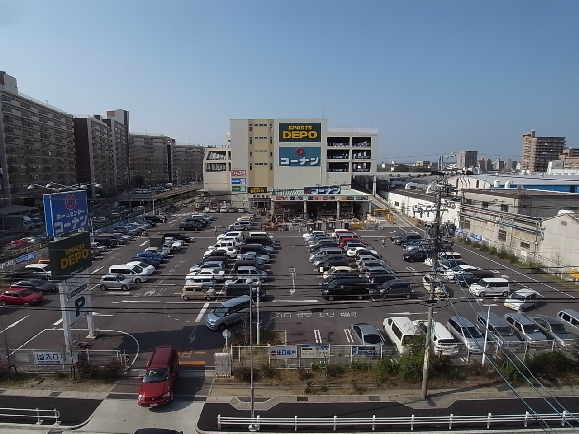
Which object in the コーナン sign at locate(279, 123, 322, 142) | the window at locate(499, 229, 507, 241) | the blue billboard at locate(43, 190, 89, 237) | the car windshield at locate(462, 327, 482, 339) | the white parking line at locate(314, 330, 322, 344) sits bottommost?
the white parking line at locate(314, 330, 322, 344)

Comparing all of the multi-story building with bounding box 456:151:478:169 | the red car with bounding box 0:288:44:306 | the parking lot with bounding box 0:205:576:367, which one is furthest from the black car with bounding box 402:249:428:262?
the red car with bounding box 0:288:44:306

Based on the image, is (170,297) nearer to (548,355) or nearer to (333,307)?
(333,307)

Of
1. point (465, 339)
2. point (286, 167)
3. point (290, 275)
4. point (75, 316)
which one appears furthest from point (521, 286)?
point (286, 167)

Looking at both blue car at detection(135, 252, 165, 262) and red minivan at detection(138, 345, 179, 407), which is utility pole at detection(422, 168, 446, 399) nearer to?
red minivan at detection(138, 345, 179, 407)

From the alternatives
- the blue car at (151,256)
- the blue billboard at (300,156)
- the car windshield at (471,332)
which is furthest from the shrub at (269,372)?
the blue billboard at (300,156)

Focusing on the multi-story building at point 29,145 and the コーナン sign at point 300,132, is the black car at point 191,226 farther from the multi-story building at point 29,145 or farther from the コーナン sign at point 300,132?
the コーナン sign at point 300,132

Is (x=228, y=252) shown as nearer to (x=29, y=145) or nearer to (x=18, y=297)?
(x=18, y=297)
